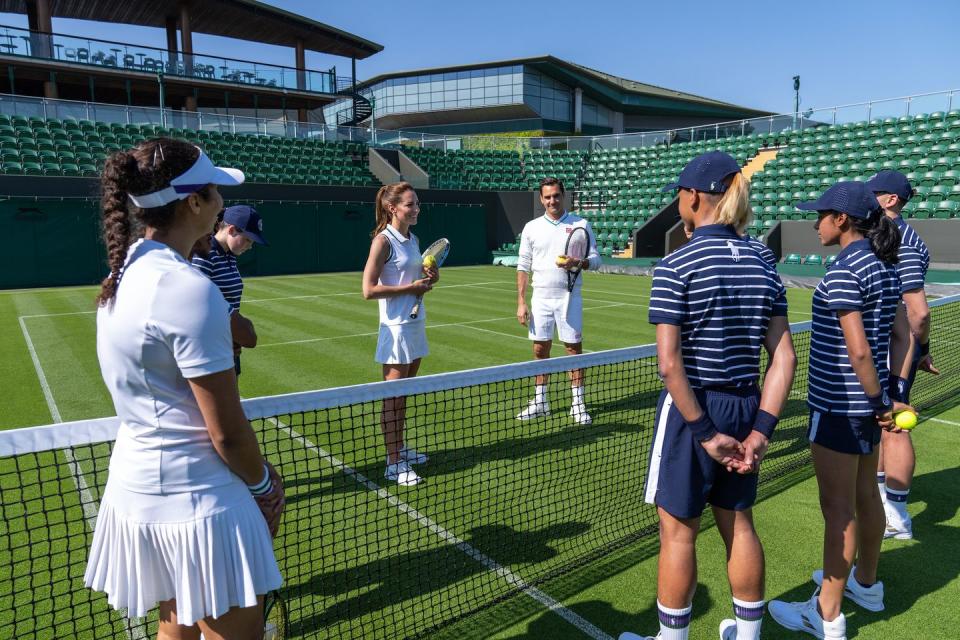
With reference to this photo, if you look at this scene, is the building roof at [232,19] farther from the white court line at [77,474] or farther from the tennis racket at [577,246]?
the tennis racket at [577,246]

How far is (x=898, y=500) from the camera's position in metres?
4.56

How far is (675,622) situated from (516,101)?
60.3 m

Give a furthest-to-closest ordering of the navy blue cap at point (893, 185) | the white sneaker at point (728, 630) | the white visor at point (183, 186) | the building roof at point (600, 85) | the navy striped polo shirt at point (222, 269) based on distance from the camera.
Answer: the building roof at point (600, 85), the navy striped polo shirt at point (222, 269), the navy blue cap at point (893, 185), the white sneaker at point (728, 630), the white visor at point (183, 186)

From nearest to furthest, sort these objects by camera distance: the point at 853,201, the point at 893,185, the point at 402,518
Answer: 1. the point at 853,201
2. the point at 893,185
3. the point at 402,518

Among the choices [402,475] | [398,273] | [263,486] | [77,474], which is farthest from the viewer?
[398,273]

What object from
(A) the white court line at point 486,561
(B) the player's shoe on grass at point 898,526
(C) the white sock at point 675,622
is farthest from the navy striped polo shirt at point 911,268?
(A) the white court line at point 486,561

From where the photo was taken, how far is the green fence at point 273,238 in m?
21.1

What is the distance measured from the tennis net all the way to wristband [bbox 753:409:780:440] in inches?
59.4

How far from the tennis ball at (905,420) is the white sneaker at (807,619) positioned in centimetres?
102

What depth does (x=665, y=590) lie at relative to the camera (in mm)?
2906

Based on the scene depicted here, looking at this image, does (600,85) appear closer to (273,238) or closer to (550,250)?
(273,238)

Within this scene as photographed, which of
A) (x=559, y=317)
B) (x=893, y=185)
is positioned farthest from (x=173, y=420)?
(x=559, y=317)

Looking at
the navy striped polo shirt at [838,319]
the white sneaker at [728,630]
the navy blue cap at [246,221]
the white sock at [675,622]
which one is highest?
the navy blue cap at [246,221]

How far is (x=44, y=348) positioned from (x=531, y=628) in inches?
427
